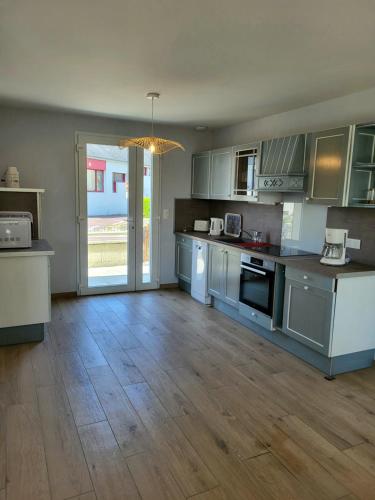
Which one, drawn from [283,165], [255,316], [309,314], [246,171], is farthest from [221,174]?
[309,314]

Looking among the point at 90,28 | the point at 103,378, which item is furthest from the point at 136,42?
the point at 103,378

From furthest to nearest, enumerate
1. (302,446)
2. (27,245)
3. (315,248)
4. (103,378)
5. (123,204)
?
1. (123,204)
2. (315,248)
3. (27,245)
4. (103,378)
5. (302,446)

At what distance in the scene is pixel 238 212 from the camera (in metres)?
5.33

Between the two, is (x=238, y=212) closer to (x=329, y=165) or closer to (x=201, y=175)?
(x=201, y=175)

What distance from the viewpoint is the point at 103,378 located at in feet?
9.90

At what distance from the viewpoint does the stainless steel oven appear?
3.75 m

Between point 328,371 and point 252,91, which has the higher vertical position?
point 252,91

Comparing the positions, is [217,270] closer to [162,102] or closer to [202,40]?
[162,102]

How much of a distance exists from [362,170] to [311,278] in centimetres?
105

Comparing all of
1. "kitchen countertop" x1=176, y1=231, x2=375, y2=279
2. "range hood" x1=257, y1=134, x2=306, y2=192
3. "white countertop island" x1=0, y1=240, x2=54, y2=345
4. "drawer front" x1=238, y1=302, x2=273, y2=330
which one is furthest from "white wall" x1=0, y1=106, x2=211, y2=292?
"kitchen countertop" x1=176, y1=231, x2=375, y2=279

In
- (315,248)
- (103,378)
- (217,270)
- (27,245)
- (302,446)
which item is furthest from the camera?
(217,270)

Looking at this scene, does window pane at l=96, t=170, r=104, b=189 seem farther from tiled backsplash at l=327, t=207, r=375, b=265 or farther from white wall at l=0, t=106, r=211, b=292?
tiled backsplash at l=327, t=207, r=375, b=265

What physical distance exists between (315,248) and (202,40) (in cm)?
242

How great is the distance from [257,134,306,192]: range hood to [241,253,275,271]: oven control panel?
0.76 meters
